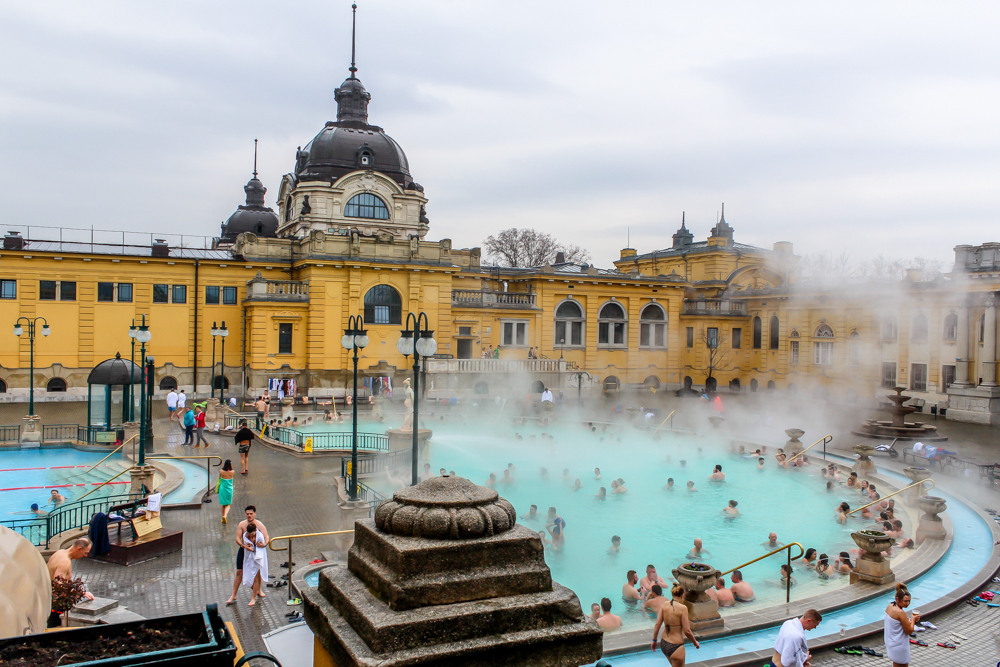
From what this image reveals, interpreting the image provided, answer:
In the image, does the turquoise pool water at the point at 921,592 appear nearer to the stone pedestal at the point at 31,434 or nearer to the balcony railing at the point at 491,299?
the stone pedestal at the point at 31,434

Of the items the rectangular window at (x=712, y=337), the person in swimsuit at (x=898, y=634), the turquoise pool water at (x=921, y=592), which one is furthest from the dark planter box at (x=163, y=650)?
the rectangular window at (x=712, y=337)

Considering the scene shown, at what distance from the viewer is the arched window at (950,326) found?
3794 cm

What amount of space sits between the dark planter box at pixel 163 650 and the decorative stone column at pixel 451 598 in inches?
22.1

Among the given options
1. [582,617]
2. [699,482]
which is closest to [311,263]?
[699,482]

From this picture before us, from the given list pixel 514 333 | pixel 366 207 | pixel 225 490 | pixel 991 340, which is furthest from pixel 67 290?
pixel 991 340

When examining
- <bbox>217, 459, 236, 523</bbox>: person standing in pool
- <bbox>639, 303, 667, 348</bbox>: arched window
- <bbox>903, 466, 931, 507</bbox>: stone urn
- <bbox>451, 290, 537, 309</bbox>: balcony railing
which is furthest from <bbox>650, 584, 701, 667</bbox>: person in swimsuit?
<bbox>639, 303, 667, 348</bbox>: arched window

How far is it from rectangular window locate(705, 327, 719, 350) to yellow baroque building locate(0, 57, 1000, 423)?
0.51 feet

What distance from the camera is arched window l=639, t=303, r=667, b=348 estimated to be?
158ft

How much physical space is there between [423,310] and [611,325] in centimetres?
1386

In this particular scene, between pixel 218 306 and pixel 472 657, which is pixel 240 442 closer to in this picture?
pixel 472 657

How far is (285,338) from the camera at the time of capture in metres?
38.2

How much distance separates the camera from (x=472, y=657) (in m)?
3.34

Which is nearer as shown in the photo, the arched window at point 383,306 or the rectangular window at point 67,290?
the rectangular window at point 67,290

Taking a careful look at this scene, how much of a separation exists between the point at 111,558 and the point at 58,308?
2964 centimetres
